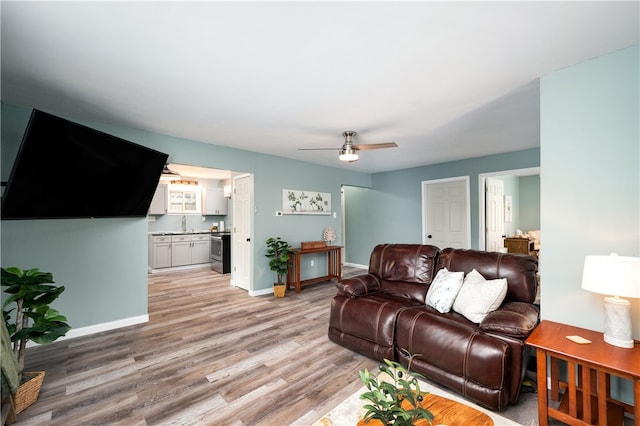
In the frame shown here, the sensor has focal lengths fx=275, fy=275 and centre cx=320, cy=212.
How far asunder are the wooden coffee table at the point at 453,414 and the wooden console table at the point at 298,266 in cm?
346

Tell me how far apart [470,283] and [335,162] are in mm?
3574

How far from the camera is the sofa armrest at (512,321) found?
1.85 m

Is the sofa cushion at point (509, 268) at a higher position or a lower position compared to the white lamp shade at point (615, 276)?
lower

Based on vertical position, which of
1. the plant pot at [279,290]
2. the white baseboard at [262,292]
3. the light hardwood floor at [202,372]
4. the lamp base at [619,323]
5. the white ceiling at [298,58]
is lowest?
the light hardwood floor at [202,372]

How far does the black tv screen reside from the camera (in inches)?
81.0

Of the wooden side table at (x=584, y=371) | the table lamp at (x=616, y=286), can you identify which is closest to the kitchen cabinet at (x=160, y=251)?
the wooden side table at (x=584, y=371)

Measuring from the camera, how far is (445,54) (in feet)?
5.97

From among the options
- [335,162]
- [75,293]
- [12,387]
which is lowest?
[12,387]

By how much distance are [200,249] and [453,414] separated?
669 cm

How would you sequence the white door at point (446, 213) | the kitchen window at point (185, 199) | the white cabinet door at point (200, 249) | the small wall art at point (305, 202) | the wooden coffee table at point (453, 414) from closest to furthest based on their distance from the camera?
the wooden coffee table at point (453, 414), the small wall art at point (305, 202), the white door at point (446, 213), the white cabinet door at point (200, 249), the kitchen window at point (185, 199)

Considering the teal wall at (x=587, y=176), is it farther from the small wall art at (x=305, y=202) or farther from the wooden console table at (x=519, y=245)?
the wooden console table at (x=519, y=245)

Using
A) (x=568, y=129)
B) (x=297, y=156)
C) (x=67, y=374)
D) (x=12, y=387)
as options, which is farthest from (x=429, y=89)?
(x=67, y=374)

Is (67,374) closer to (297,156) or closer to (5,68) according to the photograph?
(5,68)

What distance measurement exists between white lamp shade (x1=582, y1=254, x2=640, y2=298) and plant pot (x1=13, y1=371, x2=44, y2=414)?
3752 mm
